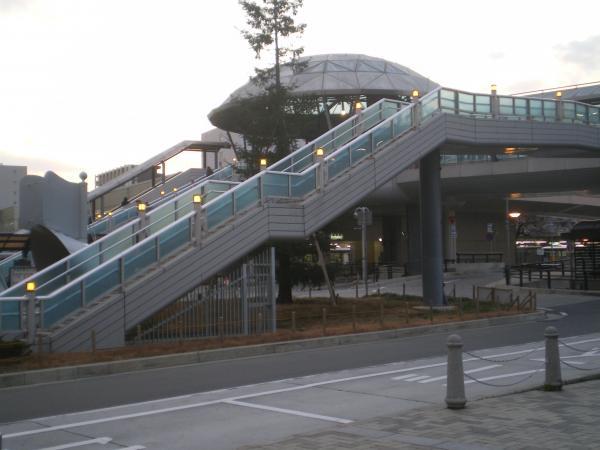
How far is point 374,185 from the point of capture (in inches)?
1000

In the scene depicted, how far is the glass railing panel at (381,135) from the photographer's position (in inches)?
1031

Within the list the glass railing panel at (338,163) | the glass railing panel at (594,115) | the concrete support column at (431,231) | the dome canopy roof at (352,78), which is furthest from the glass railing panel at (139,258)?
the dome canopy roof at (352,78)

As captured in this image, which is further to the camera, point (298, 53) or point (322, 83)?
point (322, 83)

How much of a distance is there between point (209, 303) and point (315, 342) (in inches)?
122

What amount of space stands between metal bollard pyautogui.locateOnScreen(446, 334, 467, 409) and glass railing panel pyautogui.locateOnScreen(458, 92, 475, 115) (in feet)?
70.2

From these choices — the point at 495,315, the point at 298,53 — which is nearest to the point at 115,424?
the point at 495,315

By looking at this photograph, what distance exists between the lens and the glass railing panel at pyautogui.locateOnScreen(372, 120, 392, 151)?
2619 centimetres

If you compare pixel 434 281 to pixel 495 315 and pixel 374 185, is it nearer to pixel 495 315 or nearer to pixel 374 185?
pixel 495 315

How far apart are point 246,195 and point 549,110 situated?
17.8m

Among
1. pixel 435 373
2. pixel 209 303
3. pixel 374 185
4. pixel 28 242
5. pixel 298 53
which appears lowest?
pixel 435 373

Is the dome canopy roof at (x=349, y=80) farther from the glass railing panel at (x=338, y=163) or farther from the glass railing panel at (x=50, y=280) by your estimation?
the glass railing panel at (x=50, y=280)

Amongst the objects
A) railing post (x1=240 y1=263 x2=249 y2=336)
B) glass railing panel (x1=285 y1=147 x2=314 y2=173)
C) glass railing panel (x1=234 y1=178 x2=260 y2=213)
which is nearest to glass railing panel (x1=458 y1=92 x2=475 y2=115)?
glass railing panel (x1=285 y1=147 x2=314 y2=173)

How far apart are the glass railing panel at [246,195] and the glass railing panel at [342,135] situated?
6280 millimetres

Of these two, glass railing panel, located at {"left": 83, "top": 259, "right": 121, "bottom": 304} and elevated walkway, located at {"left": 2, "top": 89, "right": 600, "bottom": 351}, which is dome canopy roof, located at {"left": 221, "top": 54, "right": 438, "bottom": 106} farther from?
glass railing panel, located at {"left": 83, "top": 259, "right": 121, "bottom": 304}
